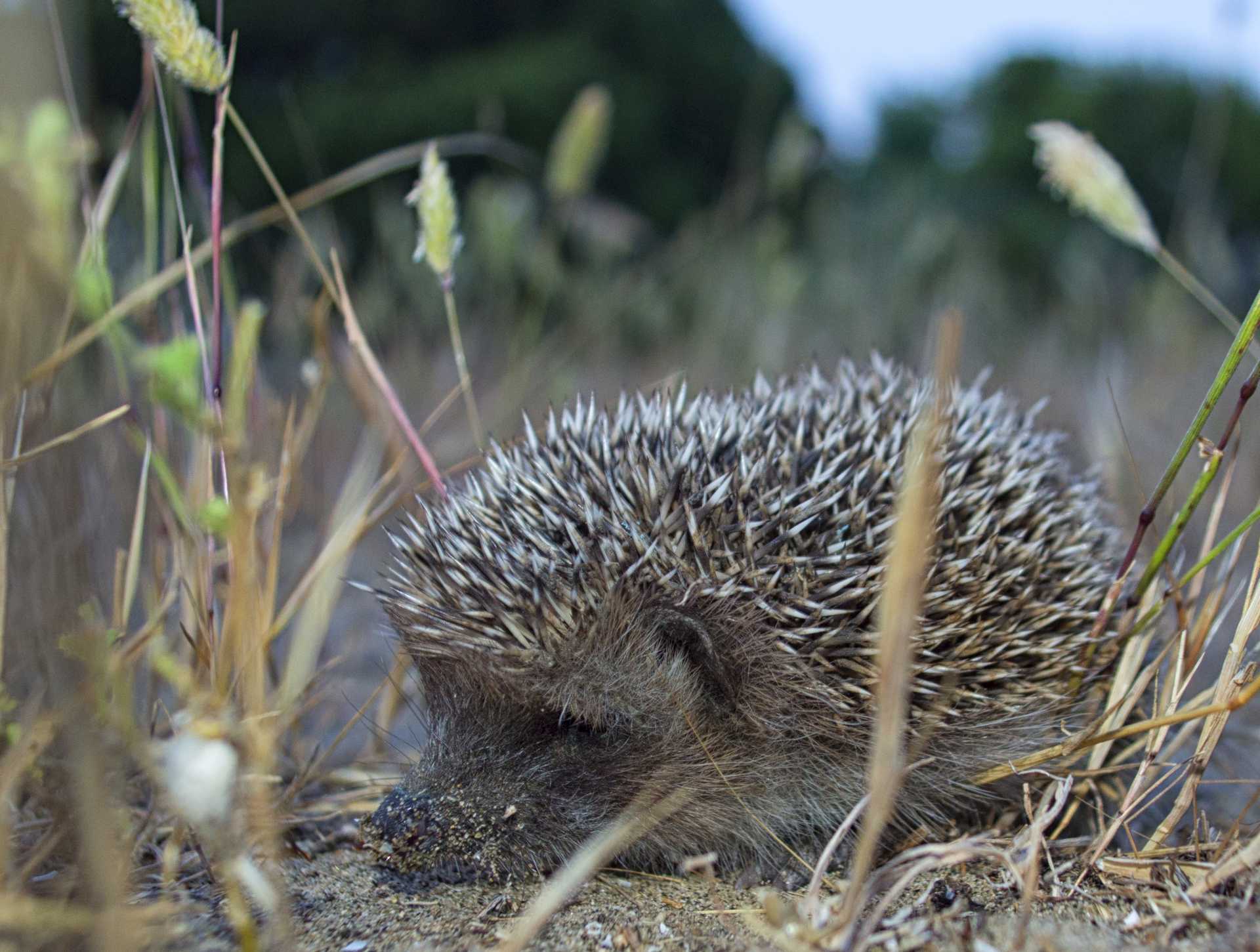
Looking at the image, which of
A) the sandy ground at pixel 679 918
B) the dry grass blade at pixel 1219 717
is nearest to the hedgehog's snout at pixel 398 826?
the sandy ground at pixel 679 918

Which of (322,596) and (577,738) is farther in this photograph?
(322,596)

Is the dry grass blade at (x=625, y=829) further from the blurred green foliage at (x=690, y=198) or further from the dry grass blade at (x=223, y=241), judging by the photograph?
the blurred green foliage at (x=690, y=198)

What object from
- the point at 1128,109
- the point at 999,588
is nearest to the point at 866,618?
the point at 999,588

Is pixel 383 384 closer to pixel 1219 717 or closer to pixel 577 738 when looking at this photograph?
pixel 577 738

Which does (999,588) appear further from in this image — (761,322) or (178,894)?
(761,322)

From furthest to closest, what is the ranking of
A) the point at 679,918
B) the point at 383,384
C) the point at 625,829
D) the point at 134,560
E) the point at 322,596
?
the point at 322,596 < the point at 383,384 < the point at 134,560 < the point at 679,918 < the point at 625,829

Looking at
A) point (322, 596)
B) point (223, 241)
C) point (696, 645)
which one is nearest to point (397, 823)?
point (696, 645)

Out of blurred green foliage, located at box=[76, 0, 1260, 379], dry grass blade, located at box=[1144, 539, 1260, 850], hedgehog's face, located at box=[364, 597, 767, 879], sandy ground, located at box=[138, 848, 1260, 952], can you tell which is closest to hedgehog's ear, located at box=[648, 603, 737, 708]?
hedgehog's face, located at box=[364, 597, 767, 879]
